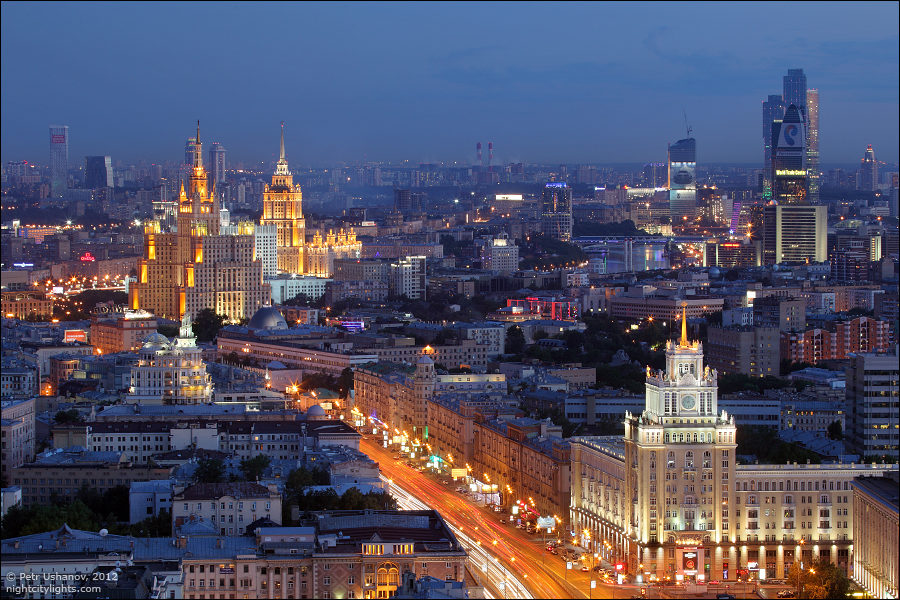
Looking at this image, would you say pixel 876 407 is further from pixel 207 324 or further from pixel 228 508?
pixel 207 324

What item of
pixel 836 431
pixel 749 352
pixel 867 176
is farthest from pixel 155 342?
pixel 867 176

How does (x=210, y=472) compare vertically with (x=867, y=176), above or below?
below

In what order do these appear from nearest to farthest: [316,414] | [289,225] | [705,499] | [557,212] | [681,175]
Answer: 1. [705,499]
2. [316,414]
3. [289,225]
4. [557,212]
5. [681,175]

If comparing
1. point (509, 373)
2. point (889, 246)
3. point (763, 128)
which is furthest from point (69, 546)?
point (763, 128)

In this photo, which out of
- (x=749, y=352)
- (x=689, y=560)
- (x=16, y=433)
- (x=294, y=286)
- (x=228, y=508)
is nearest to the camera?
(x=228, y=508)

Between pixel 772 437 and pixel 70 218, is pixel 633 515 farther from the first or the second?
pixel 70 218

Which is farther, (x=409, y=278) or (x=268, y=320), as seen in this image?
(x=409, y=278)

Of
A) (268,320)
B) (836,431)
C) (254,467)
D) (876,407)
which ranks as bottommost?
(836,431)
